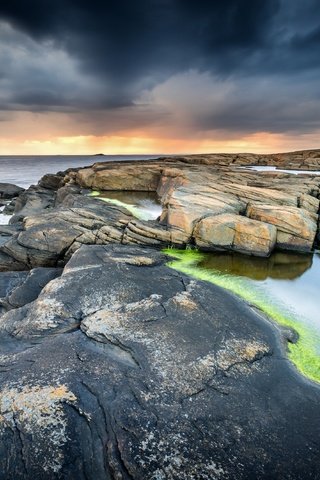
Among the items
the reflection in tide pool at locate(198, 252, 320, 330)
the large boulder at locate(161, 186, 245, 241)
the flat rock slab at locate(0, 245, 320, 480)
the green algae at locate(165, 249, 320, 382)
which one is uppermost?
the large boulder at locate(161, 186, 245, 241)

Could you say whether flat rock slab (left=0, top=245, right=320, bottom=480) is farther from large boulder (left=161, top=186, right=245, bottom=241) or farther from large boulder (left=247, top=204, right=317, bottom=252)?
large boulder (left=247, top=204, right=317, bottom=252)

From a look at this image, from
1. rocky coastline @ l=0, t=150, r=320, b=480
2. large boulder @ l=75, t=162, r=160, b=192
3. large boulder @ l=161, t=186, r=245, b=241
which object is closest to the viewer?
rocky coastline @ l=0, t=150, r=320, b=480

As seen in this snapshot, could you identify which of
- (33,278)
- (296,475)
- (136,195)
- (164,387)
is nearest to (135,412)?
(164,387)

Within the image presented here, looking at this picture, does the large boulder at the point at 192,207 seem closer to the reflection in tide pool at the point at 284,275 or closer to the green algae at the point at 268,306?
the green algae at the point at 268,306

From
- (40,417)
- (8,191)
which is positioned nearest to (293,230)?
(40,417)

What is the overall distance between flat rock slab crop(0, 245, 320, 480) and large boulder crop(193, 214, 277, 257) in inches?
347

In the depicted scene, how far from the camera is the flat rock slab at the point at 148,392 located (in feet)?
18.8

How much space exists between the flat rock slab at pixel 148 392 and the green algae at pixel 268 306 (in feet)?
2.30

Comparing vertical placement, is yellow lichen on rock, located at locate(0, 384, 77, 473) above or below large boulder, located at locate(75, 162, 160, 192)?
below

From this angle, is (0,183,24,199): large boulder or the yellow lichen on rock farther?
(0,183,24,199): large boulder

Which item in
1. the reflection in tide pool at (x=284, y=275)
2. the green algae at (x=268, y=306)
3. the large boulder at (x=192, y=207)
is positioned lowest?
the reflection in tide pool at (x=284, y=275)

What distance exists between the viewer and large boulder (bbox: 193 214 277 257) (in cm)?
1947

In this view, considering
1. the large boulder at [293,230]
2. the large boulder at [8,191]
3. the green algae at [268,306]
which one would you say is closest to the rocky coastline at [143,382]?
the green algae at [268,306]

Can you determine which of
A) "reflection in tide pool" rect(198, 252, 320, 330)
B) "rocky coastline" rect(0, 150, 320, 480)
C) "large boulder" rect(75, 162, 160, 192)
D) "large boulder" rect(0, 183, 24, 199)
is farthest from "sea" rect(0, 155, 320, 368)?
"large boulder" rect(0, 183, 24, 199)
